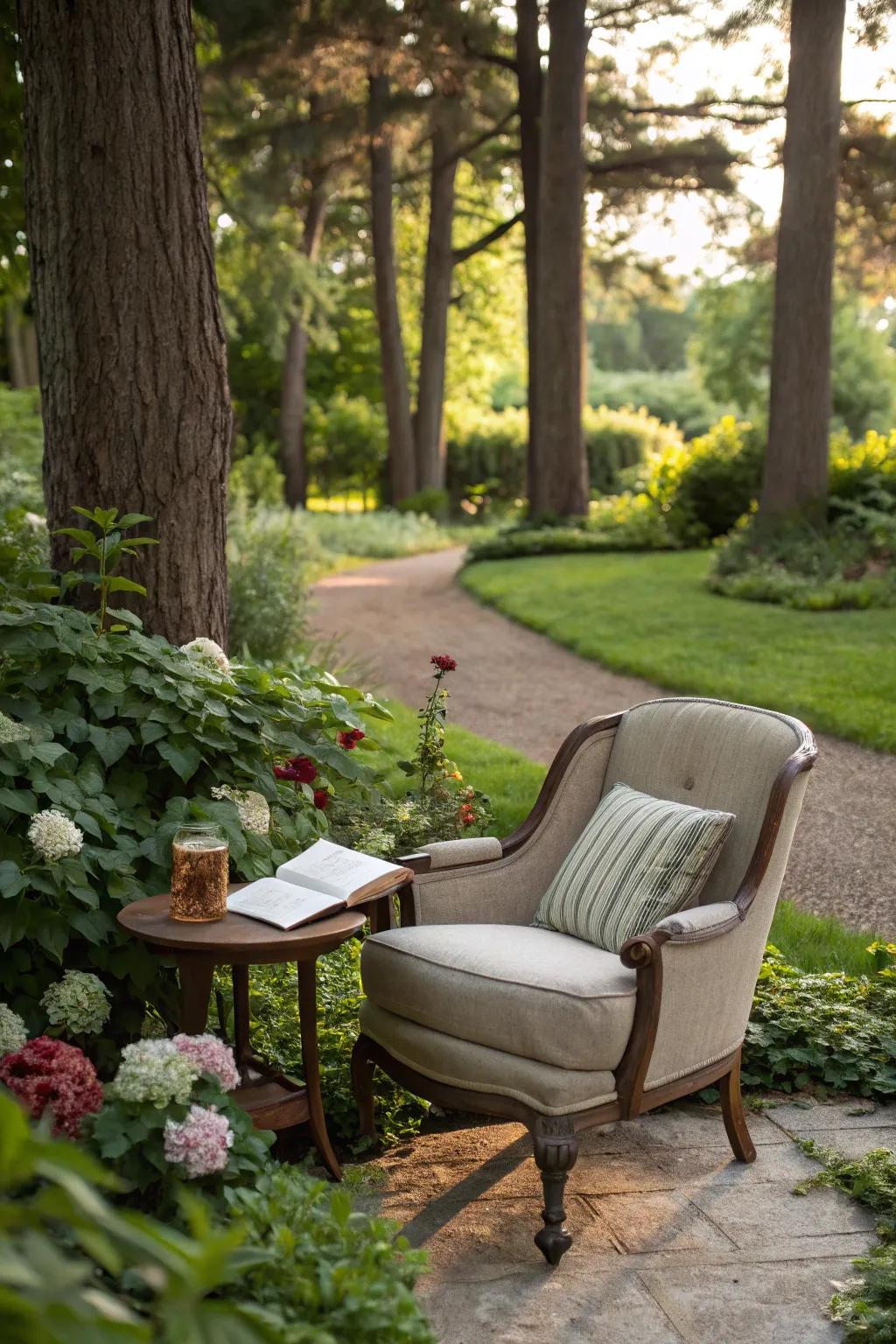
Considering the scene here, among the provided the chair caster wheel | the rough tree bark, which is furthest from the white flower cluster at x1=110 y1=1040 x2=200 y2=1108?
the rough tree bark

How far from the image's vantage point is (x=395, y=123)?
17031 mm

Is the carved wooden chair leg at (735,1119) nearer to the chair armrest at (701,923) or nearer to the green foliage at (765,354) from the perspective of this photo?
the chair armrest at (701,923)

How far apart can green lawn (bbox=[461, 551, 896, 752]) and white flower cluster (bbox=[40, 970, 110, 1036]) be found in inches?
201

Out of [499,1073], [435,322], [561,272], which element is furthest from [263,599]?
[435,322]

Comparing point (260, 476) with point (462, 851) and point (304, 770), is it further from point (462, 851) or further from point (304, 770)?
point (462, 851)

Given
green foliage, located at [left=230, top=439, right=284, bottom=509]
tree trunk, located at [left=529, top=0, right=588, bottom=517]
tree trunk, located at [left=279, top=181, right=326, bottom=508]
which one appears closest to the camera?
tree trunk, located at [left=529, top=0, right=588, bottom=517]

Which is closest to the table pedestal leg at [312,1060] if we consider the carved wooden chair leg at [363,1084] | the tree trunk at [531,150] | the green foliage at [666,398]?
the carved wooden chair leg at [363,1084]

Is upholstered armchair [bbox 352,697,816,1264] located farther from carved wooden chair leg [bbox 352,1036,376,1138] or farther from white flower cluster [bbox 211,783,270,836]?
white flower cluster [bbox 211,783,270,836]

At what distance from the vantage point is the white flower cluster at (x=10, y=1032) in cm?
287

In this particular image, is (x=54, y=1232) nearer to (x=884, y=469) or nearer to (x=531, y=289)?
(x=884, y=469)

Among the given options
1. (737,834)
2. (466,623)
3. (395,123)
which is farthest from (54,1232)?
(395,123)

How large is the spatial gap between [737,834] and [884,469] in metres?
10.5

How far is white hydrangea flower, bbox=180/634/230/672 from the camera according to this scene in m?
3.92

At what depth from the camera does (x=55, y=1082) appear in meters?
2.61
